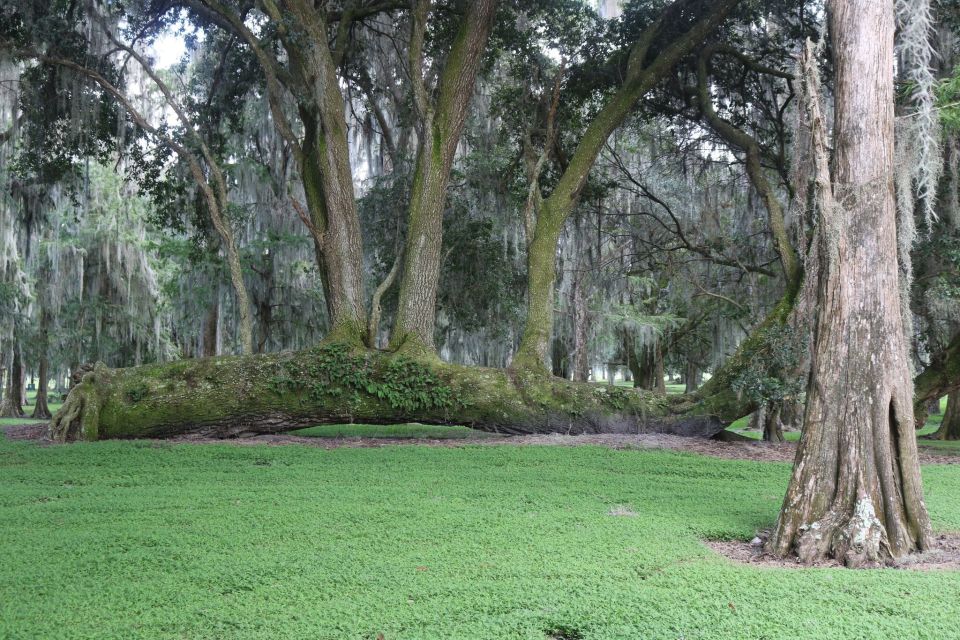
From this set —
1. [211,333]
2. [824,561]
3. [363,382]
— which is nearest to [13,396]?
[211,333]

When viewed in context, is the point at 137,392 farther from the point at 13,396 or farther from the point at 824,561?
the point at 13,396

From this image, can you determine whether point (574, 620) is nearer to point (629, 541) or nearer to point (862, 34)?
point (629, 541)

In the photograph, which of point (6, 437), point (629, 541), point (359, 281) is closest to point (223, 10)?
point (359, 281)

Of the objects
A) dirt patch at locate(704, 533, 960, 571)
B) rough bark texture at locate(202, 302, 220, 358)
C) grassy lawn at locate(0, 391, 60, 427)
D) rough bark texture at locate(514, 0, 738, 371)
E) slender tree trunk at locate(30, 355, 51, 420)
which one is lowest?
dirt patch at locate(704, 533, 960, 571)

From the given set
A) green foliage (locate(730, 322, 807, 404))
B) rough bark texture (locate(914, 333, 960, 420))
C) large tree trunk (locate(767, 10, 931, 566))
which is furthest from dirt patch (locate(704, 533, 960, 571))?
rough bark texture (locate(914, 333, 960, 420))

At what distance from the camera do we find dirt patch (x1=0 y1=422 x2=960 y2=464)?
775cm

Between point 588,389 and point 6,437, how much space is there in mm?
6908

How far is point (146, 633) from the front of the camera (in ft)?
8.26

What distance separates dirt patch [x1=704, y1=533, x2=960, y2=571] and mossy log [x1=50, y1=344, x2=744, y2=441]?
468 cm

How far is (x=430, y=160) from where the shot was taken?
30.4 feet

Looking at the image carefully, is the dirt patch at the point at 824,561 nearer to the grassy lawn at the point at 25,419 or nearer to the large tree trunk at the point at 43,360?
the grassy lawn at the point at 25,419

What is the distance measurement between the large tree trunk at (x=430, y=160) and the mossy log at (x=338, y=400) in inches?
24.6

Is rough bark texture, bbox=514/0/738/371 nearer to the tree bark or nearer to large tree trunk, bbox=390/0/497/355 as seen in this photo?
large tree trunk, bbox=390/0/497/355

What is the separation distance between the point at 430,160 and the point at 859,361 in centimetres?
646
